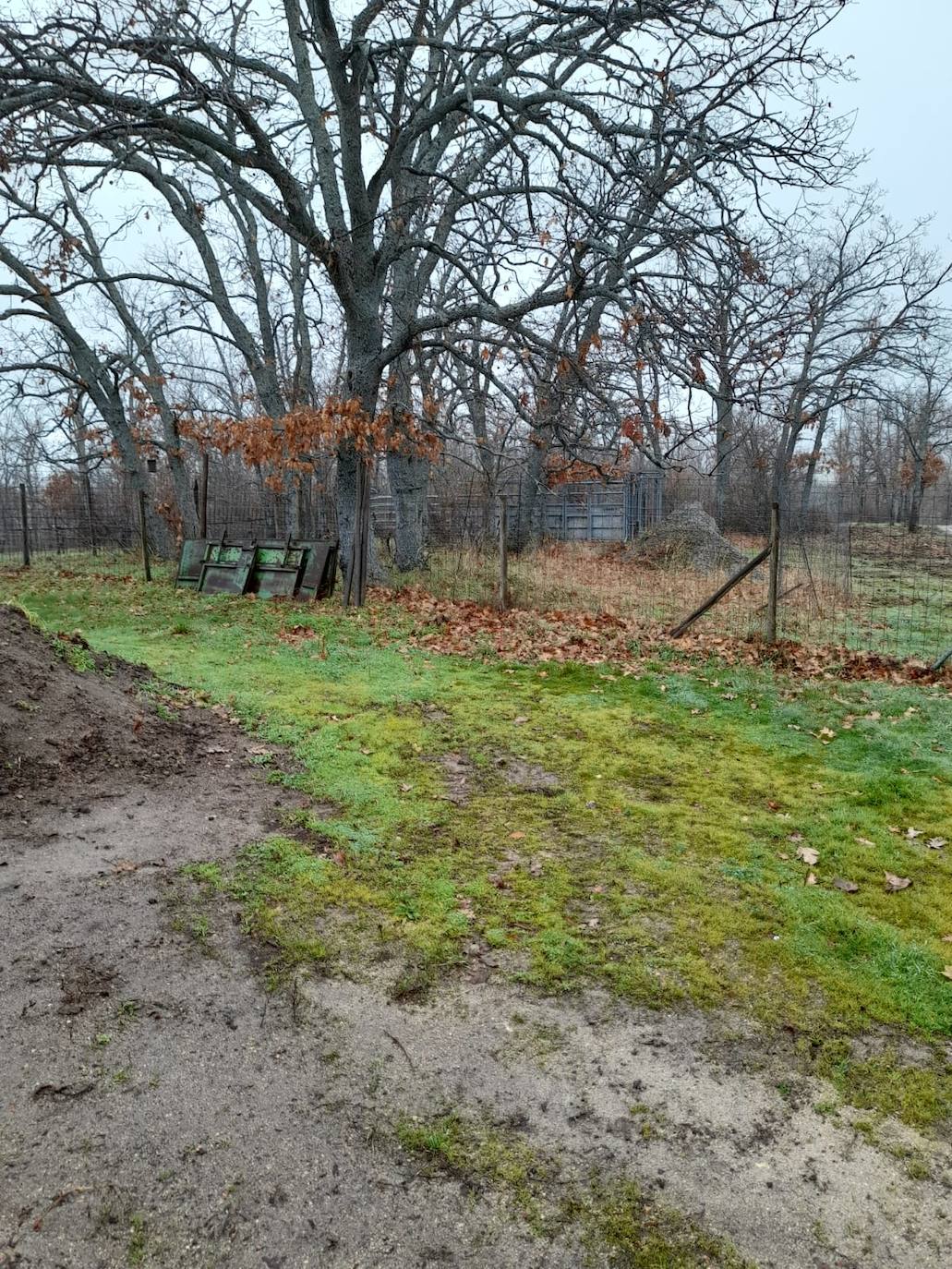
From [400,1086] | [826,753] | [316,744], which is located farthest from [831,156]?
[400,1086]

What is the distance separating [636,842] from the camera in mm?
4363

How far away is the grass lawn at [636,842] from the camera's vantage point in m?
3.12

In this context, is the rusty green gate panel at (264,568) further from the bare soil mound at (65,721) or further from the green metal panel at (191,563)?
the bare soil mound at (65,721)

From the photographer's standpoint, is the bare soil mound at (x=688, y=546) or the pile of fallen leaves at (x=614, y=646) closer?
the pile of fallen leaves at (x=614, y=646)

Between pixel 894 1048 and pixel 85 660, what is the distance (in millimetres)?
5777

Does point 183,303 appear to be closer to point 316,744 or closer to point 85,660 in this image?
point 85,660

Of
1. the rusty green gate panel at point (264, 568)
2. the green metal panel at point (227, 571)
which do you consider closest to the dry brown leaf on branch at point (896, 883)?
the rusty green gate panel at point (264, 568)

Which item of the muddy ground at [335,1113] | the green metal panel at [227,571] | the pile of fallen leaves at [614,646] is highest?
the green metal panel at [227,571]

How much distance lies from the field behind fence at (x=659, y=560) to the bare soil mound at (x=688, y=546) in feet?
0.21

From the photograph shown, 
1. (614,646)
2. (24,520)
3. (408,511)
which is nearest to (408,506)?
(408,511)

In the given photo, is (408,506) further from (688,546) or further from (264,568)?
(688,546)

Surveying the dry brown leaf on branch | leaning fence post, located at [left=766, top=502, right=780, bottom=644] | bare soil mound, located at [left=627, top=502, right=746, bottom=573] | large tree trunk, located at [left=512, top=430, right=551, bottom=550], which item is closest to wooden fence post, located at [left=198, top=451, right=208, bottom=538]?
large tree trunk, located at [left=512, top=430, right=551, bottom=550]

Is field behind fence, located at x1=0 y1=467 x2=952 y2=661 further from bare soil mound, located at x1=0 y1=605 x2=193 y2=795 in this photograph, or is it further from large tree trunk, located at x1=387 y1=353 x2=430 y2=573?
bare soil mound, located at x1=0 y1=605 x2=193 y2=795

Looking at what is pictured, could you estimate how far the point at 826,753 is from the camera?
19.2 feet
